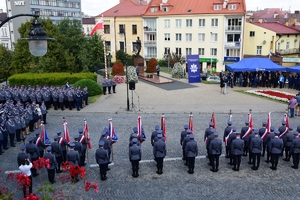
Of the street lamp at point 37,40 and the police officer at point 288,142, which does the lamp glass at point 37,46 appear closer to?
the street lamp at point 37,40

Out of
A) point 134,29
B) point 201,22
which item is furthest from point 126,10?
point 201,22

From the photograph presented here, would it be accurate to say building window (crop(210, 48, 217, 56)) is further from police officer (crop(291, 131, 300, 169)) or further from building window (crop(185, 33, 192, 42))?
police officer (crop(291, 131, 300, 169))

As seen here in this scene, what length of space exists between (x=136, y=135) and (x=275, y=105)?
14022 mm

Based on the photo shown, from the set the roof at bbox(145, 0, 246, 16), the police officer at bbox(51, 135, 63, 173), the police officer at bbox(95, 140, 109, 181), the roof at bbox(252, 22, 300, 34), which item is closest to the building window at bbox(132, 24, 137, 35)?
the roof at bbox(145, 0, 246, 16)

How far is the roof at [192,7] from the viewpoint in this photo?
50031 mm

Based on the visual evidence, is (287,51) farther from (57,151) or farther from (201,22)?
(57,151)

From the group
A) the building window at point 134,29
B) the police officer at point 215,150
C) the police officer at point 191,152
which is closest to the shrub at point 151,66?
the building window at point 134,29

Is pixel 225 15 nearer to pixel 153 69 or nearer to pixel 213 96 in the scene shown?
pixel 153 69

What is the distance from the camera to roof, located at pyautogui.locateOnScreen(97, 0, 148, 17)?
2351 inches

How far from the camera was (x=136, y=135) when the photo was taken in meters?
13.1

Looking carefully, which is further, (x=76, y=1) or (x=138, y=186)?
(x=76, y=1)

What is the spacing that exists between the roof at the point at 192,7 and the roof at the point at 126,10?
8.51 feet

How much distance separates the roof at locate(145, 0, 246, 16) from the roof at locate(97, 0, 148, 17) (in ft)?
8.51

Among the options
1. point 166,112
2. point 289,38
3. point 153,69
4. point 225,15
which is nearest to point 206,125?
point 166,112
